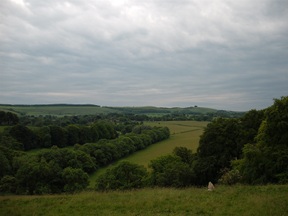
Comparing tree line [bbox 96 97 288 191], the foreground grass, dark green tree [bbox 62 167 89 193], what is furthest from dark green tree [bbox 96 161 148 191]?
the foreground grass

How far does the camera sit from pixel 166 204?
13766 mm

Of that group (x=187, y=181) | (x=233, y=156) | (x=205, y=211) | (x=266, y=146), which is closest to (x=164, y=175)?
(x=187, y=181)

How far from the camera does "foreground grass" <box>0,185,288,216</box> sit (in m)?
12.3

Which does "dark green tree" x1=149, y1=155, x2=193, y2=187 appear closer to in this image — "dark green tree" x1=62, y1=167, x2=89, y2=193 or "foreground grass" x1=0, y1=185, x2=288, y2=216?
"dark green tree" x1=62, y1=167, x2=89, y2=193

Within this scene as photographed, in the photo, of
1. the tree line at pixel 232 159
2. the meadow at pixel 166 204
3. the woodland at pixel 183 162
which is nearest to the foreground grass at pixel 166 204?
the meadow at pixel 166 204

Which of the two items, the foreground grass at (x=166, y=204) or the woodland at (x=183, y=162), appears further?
the woodland at (x=183, y=162)

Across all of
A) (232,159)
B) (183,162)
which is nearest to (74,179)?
(183,162)

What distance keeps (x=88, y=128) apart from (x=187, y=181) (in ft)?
216

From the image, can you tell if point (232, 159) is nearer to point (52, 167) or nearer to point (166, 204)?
point (166, 204)

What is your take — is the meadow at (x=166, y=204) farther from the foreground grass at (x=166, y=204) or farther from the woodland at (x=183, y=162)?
the woodland at (x=183, y=162)

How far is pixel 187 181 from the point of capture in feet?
126

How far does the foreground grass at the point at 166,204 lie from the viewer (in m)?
12.3

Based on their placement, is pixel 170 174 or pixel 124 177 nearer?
pixel 170 174

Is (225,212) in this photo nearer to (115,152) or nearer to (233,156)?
(233,156)
